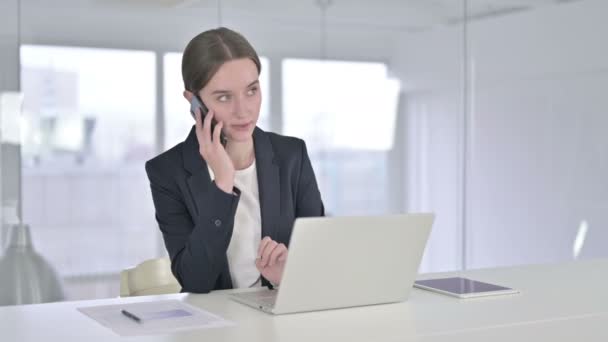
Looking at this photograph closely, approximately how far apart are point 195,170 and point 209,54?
14.3 inches

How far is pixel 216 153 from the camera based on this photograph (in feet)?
8.78

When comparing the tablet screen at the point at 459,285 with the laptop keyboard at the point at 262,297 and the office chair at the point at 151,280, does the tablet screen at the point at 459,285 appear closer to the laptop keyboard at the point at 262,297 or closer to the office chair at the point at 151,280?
the laptop keyboard at the point at 262,297

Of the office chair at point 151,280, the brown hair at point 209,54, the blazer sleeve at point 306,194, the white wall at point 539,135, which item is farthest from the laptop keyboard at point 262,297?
the white wall at point 539,135

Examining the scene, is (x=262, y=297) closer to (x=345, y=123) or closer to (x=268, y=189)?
(x=268, y=189)

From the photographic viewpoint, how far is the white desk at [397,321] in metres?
1.95

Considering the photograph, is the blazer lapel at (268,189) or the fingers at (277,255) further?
the blazer lapel at (268,189)

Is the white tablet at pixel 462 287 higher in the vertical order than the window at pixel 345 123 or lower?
lower

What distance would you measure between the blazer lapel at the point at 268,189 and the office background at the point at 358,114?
1895mm

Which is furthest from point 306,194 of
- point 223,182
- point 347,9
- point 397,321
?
point 347,9

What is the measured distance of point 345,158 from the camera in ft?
17.5

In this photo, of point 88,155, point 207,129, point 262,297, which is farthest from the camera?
point 88,155

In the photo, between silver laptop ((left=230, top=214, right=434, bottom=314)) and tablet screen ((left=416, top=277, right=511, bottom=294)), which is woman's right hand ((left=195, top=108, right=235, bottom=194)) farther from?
tablet screen ((left=416, top=277, right=511, bottom=294))

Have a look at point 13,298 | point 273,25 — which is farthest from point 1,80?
point 273,25

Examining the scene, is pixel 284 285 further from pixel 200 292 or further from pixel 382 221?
pixel 200 292
